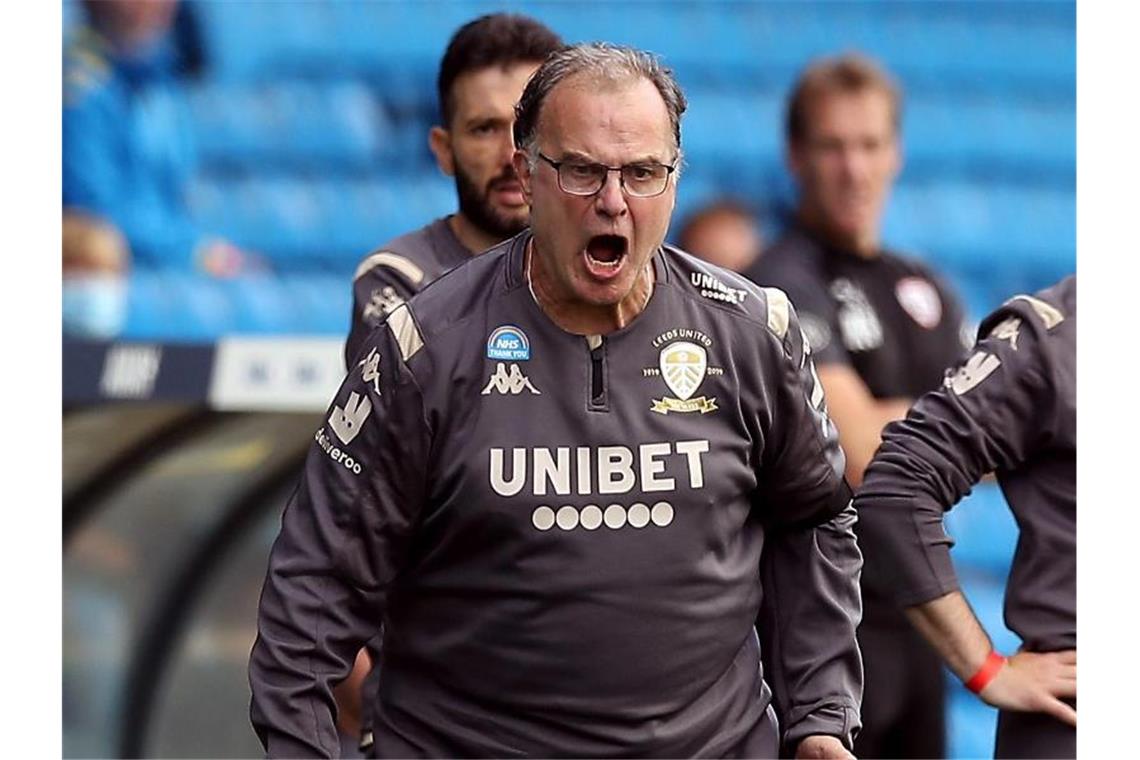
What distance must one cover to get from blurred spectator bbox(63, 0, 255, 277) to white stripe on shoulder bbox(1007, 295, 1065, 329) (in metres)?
3.88

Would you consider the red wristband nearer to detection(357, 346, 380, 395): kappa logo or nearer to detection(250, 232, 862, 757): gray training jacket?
detection(250, 232, 862, 757): gray training jacket

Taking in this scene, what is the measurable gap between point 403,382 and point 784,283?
242cm

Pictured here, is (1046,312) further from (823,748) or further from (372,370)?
(372,370)

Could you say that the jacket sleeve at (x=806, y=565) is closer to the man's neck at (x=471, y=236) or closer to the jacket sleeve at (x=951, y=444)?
the jacket sleeve at (x=951, y=444)

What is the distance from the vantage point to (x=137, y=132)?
7.15m

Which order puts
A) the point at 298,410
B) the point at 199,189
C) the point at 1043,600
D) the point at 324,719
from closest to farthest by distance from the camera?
the point at 324,719 → the point at 1043,600 → the point at 298,410 → the point at 199,189

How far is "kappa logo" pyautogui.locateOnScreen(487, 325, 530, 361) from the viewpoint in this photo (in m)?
3.19

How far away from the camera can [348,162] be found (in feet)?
24.3

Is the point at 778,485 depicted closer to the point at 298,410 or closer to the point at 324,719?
the point at 324,719

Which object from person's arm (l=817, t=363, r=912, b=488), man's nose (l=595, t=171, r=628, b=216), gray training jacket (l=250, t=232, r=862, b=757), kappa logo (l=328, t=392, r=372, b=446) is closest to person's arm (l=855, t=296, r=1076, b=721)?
gray training jacket (l=250, t=232, r=862, b=757)

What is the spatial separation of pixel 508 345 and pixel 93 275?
4.06m

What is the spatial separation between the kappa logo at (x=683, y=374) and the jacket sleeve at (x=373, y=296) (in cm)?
101

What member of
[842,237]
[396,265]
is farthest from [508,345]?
[842,237]
